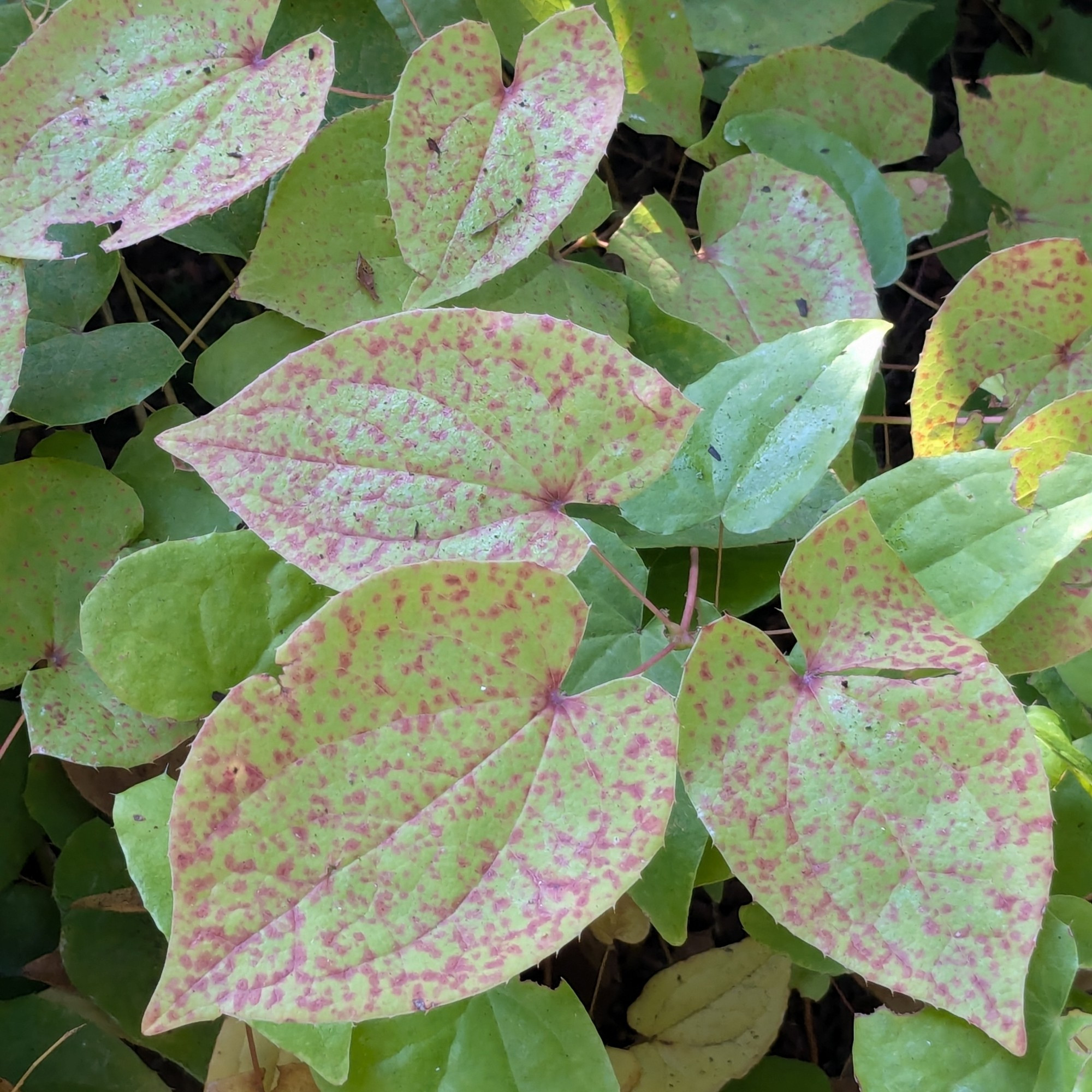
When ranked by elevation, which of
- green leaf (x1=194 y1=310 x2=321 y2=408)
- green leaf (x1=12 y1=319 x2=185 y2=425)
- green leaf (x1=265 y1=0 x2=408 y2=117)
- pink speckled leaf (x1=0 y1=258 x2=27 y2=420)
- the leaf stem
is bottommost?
the leaf stem

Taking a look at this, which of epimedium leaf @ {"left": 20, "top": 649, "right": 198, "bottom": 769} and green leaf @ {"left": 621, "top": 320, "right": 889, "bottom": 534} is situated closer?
green leaf @ {"left": 621, "top": 320, "right": 889, "bottom": 534}

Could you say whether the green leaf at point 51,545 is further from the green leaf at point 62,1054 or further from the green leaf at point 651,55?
the green leaf at point 651,55

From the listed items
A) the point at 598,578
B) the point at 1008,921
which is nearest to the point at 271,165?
the point at 598,578

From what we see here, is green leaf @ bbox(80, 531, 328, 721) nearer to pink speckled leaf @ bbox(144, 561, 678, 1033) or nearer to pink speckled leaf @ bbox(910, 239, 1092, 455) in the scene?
pink speckled leaf @ bbox(144, 561, 678, 1033)

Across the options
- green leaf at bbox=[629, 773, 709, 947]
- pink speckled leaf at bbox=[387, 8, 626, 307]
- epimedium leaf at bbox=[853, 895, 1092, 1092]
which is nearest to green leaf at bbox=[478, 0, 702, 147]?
pink speckled leaf at bbox=[387, 8, 626, 307]

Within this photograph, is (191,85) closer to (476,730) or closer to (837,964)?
(476,730)

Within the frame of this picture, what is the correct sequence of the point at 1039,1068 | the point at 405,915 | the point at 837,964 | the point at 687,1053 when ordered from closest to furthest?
the point at 405,915
the point at 1039,1068
the point at 837,964
the point at 687,1053
